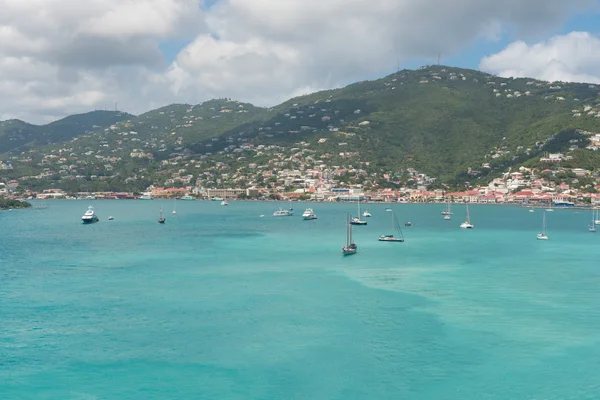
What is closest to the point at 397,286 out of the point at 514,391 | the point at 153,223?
the point at 514,391

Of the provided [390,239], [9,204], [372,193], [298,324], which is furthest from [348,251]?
[372,193]

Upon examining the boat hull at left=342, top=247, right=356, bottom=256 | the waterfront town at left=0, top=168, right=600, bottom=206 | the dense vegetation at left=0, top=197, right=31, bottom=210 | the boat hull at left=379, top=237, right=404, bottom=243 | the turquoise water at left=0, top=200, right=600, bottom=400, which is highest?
the waterfront town at left=0, top=168, right=600, bottom=206

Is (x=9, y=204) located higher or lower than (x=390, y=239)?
higher

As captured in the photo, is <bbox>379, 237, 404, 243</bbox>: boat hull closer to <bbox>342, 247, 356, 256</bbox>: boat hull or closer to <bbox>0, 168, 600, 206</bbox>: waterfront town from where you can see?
<bbox>342, 247, 356, 256</bbox>: boat hull

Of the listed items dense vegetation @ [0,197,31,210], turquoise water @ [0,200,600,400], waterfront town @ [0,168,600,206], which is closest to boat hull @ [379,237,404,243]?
turquoise water @ [0,200,600,400]

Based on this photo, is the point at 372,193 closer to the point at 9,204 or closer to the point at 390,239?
the point at 9,204

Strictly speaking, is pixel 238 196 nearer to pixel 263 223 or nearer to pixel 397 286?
pixel 263 223

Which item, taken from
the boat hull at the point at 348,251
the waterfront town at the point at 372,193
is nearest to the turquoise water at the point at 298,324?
the boat hull at the point at 348,251

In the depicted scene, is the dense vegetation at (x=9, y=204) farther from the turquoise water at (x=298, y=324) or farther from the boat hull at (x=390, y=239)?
the boat hull at (x=390, y=239)

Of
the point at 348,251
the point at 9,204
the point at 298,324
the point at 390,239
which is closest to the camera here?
the point at 298,324
